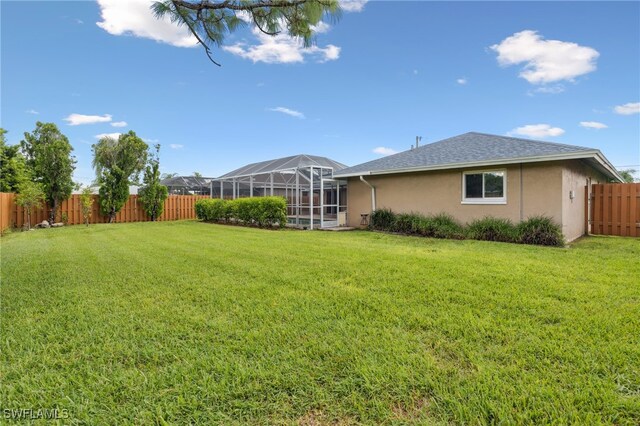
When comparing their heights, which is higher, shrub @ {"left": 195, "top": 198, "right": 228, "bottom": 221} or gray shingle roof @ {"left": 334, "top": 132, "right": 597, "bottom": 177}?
gray shingle roof @ {"left": 334, "top": 132, "right": 597, "bottom": 177}

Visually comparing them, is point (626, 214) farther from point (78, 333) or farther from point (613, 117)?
point (78, 333)

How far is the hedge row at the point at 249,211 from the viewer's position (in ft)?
46.5

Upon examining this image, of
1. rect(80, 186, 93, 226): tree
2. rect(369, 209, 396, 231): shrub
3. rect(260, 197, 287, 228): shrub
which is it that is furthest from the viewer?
rect(80, 186, 93, 226): tree

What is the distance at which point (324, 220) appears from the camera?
50.1ft

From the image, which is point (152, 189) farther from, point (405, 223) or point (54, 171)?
point (405, 223)

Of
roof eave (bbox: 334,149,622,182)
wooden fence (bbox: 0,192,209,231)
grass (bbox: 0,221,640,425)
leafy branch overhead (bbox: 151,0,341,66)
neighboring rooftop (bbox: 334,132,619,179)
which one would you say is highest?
leafy branch overhead (bbox: 151,0,341,66)

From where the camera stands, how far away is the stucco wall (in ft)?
31.5

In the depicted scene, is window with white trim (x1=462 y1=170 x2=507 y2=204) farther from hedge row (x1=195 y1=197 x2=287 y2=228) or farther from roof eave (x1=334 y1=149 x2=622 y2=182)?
hedge row (x1=195 y1=197 x2=287 y2=228)

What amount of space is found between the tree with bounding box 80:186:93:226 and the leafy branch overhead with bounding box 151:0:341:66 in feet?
52.0

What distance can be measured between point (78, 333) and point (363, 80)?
1413cm

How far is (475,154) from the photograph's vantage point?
11148 millimetres

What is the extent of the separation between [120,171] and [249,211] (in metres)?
8.32

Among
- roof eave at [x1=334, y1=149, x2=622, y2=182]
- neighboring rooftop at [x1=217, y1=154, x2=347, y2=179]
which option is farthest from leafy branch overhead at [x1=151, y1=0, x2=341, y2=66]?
neighboring rooftop at [x1=217, y1=154, x2=347, y2=179]

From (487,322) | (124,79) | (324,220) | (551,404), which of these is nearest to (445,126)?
(324,220)
